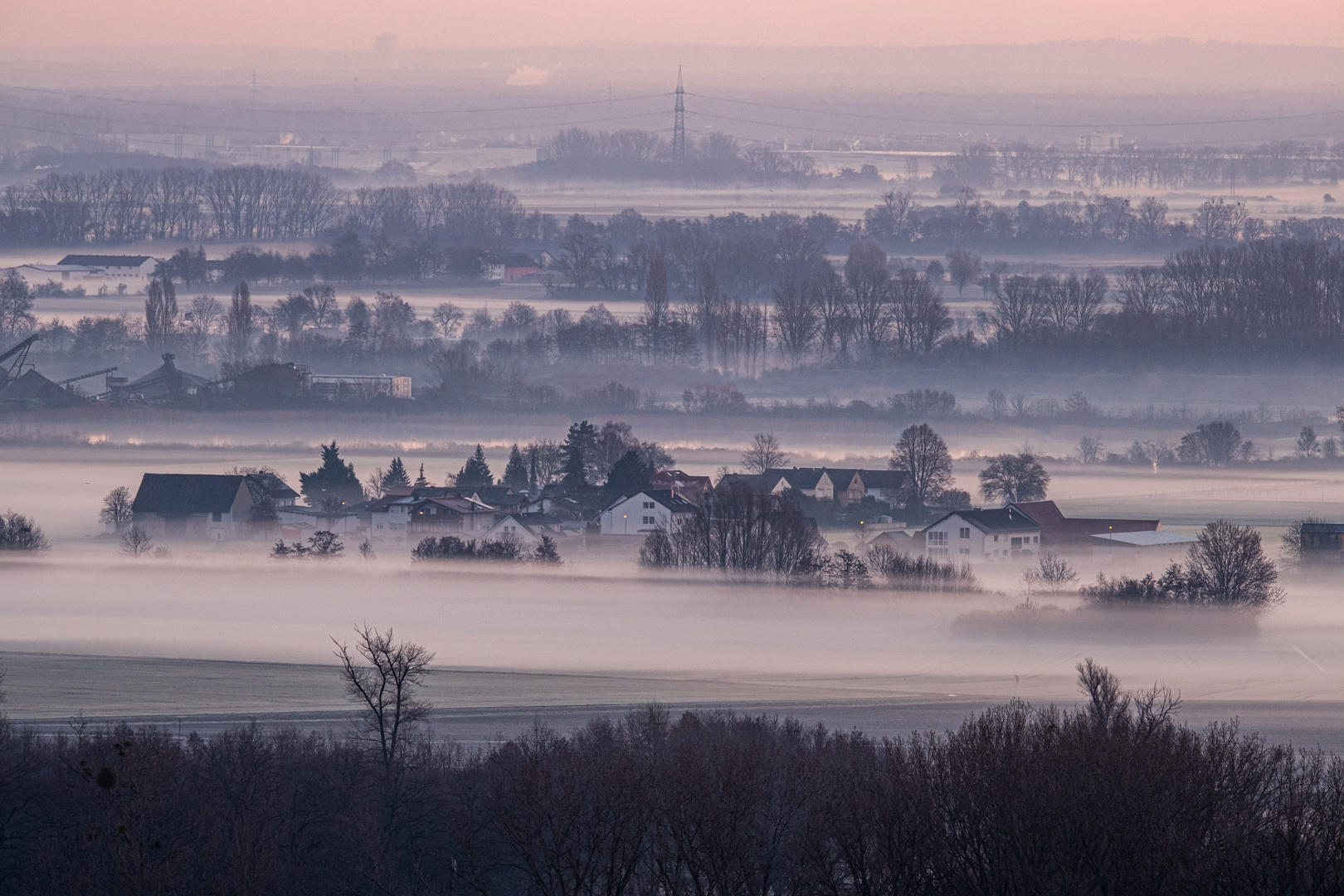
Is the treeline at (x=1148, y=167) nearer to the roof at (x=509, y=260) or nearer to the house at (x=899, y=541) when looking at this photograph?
the roof at (x=509, y=260)

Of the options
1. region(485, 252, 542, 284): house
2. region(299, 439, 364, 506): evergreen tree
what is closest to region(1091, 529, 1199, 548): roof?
region(299, 439, 364, 506): evergreen tree

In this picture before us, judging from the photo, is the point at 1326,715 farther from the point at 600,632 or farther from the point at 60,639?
the point at 60,639

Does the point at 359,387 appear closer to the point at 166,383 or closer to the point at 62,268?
the point at 166,383

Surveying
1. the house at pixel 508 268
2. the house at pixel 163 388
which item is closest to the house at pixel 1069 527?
the house at pixel 163 388

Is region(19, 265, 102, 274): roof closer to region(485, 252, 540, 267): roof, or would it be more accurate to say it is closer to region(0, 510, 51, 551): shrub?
region(485, 252, 540, 267): roof

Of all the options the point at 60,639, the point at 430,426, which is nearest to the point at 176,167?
the point at 430,426

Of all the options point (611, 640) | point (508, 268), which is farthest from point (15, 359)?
point (611, 640)
